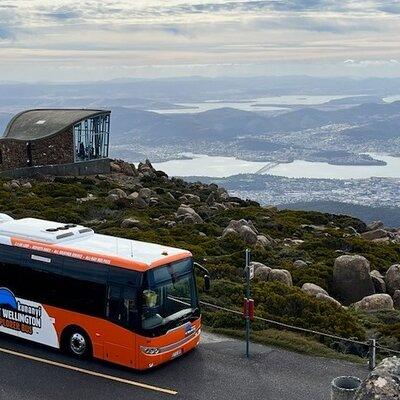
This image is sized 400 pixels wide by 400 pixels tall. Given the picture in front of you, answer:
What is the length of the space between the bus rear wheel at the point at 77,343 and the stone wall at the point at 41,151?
38.9 m

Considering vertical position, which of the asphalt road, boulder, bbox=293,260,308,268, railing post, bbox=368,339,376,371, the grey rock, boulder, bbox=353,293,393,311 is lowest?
the grey rock

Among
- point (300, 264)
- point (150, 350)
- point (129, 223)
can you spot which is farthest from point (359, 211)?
point (150, 350)

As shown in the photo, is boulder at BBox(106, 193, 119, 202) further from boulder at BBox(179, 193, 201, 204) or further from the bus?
the bus

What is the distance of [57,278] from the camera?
1628 cm

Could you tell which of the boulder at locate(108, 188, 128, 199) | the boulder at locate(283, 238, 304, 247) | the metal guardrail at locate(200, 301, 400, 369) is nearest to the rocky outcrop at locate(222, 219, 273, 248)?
the boulder at locate(283, 238, 304, 247)

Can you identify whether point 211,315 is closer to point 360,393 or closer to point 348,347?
point 348,347

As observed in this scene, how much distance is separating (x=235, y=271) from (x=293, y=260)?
246 inches

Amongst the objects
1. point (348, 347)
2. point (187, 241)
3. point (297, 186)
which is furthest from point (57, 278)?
point (297, 186)

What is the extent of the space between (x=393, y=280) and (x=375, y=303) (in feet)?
13.5

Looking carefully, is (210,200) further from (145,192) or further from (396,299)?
(396,299)

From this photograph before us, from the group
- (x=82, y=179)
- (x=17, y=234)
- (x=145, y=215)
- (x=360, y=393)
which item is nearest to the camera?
(x=360, y=393)

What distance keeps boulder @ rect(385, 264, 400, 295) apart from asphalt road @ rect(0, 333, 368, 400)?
34.3ft

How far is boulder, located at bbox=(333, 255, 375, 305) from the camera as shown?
997 inches

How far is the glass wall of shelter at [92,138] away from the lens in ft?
186
